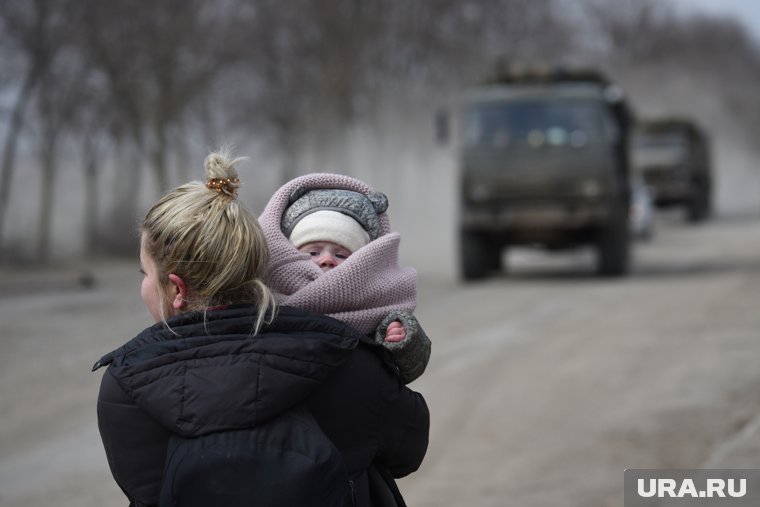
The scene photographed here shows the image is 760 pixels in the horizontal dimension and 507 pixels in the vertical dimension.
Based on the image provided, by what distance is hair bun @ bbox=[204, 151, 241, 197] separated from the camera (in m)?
2.25

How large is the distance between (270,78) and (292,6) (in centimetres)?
321

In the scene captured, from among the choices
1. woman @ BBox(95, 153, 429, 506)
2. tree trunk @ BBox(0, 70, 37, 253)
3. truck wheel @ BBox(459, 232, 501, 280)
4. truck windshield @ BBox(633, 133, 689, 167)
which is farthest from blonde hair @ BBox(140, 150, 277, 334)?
truck windshield @ BBox(633, 133, 689, 167)

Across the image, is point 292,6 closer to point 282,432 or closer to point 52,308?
point 52,308

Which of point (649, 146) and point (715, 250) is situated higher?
point (649, 146)

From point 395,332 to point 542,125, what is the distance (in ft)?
51.8

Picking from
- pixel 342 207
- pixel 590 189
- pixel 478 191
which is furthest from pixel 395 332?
pixel 478 191

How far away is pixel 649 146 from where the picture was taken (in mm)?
34969

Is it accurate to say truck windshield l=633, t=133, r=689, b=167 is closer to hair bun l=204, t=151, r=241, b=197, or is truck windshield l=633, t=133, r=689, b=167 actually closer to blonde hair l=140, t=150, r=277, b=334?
hair bun l=204, t=151, r=241, b=197

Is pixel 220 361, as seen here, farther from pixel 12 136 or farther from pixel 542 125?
pixel 12 136

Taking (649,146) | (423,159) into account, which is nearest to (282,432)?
(649,146)

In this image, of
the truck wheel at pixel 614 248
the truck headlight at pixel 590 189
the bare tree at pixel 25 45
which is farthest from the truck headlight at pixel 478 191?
the bare tree at pixel 25 45

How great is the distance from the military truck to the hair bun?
106ft

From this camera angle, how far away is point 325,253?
2451 millimetres

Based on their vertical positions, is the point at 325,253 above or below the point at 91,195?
below
